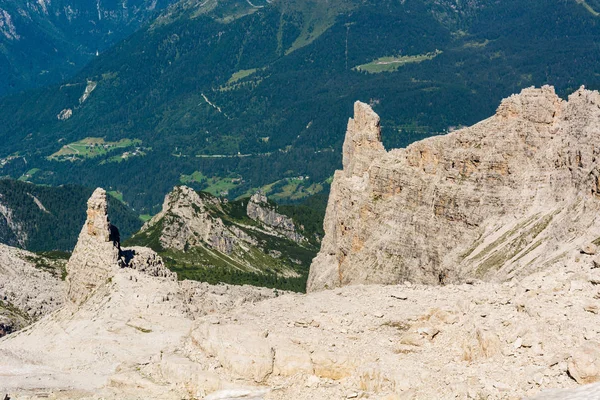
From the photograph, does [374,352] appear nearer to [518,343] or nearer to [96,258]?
[518,343]

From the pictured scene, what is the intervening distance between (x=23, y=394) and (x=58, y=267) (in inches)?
5358

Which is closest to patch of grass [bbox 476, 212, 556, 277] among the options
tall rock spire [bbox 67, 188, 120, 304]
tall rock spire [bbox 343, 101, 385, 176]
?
tall rock spire [bbox 67, 188, 120, 304]

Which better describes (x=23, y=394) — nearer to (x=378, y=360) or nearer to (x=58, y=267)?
(x=378, y=360)

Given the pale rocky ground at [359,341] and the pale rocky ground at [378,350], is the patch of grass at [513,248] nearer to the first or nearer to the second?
the pale rocky ground at [359,341]

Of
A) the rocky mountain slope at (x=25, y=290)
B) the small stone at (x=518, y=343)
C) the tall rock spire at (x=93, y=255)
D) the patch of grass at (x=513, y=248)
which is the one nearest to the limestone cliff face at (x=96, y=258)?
the tall rock spire at (x=93, y=255)

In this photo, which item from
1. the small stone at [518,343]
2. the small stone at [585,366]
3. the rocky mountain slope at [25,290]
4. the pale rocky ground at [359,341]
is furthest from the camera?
the rocky mountain slope at [25,290]

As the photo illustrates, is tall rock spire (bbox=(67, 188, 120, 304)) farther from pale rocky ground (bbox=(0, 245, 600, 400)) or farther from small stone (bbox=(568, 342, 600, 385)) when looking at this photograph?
small stone (bbox=(568, 342, 600, 385))

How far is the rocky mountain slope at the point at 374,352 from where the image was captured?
4716 cm

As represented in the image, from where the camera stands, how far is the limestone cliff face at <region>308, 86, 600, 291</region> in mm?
93750

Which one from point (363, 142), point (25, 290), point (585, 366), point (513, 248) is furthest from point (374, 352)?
point (25, 290)

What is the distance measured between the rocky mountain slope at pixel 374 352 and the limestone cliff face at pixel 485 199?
23.7 meters

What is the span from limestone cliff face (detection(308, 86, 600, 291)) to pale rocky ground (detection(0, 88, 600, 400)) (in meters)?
0.70

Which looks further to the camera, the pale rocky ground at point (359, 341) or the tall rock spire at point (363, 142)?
the tall rock spire at point (363, 142)

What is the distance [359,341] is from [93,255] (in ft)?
213
